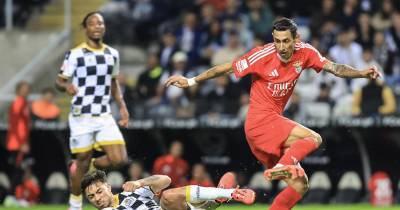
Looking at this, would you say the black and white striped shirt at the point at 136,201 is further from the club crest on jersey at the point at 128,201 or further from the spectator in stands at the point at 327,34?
the spectator in stands at the point at 327,34

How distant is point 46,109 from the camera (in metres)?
19.8

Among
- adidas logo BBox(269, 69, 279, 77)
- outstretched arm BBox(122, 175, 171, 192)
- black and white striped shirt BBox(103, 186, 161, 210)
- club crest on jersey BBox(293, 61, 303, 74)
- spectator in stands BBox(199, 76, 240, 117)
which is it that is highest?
club crest on jersey BBox(293, 61, 303, 74)

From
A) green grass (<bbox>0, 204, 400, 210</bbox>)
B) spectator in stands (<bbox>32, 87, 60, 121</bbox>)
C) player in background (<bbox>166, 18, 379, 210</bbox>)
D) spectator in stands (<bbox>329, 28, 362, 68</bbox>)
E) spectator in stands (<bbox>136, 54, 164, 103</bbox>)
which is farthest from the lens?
spectator in stands (<bbox>136, 54, 164, 103</bbox>)

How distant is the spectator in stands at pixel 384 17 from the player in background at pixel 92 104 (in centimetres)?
776

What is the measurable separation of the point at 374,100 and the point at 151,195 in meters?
7.96

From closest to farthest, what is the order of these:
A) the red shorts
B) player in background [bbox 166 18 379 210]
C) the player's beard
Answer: player in background [bbox 166 18 379 210], the red shorts, the player's beard

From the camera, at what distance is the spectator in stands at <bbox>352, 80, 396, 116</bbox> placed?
1853 cm

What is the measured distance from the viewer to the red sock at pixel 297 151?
38.0ft

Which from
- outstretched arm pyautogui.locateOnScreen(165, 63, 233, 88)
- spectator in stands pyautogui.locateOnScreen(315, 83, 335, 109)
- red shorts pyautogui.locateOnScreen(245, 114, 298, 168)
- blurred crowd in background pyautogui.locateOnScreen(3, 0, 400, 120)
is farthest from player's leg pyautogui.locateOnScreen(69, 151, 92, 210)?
spectator in stands pyautogui.locateOnScreen(315, 83, 335, 109)

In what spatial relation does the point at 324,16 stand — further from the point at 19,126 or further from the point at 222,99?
the point at 19,126

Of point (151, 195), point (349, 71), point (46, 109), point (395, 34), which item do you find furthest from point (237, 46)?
point (151, 195)

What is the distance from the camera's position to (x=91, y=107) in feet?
47.0

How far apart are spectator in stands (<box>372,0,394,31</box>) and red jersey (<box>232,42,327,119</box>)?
891cm

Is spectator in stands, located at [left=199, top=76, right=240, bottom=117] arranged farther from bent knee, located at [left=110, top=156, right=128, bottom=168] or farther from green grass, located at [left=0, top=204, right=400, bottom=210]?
bent knee, located at [left=110, top=156, right=128, bottom=168]
